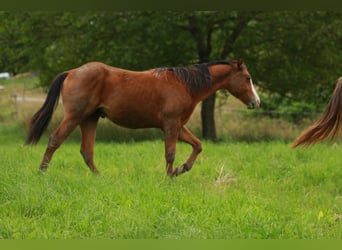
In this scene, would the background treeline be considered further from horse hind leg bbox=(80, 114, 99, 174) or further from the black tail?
the black tail

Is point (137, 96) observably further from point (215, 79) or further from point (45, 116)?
point (45, 116)

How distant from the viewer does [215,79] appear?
7.18 metres

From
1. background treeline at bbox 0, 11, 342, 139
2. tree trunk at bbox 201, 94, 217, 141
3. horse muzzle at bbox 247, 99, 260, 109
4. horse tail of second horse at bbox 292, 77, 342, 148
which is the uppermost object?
horse tail of second horse at bbox 292, 77, 342, 148

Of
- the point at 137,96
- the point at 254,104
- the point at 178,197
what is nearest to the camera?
the point at 178,197

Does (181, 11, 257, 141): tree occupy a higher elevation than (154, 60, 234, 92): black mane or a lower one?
lower

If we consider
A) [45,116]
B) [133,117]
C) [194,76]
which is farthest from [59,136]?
[194,76]

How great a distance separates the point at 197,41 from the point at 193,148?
8.26m

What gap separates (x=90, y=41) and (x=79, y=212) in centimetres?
1096

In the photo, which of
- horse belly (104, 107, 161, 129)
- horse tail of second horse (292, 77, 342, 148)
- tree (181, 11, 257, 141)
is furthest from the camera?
tree (181, 11, 257, 141)

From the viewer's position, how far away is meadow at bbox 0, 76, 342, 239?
4.19m

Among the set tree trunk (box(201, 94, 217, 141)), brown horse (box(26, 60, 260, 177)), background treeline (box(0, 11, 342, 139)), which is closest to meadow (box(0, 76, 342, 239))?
brown horse (box(26, 60, 260, 177))

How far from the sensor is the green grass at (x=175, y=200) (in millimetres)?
4180

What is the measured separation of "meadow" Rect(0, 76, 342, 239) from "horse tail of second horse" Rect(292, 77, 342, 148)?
0.83 m

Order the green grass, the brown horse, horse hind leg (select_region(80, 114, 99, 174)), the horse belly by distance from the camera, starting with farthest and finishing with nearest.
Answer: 1. horse hind leg (select_region(80, 114, 99, 174))
2. the horse belly
3. the brown horse
4. the green grass
